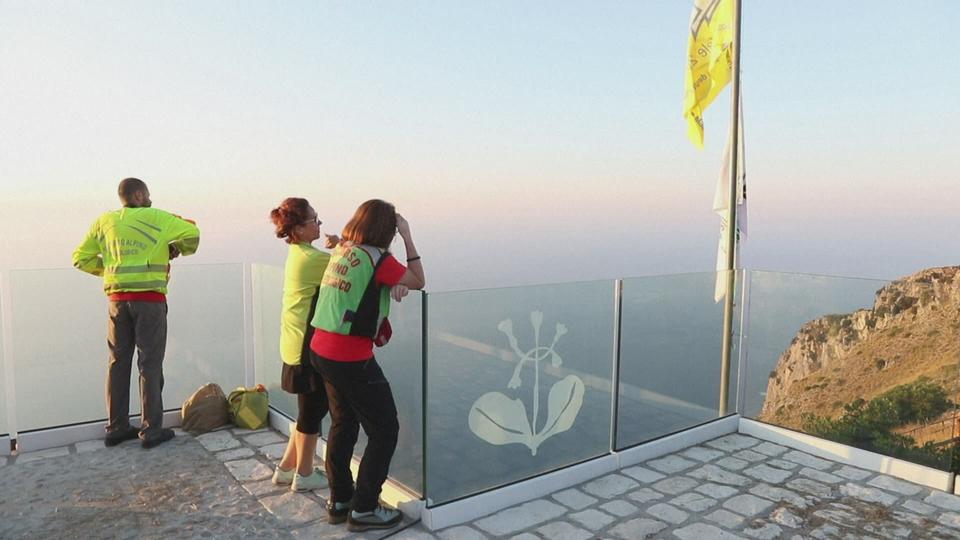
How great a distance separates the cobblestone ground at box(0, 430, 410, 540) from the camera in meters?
3.61

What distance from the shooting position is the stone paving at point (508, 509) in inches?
145

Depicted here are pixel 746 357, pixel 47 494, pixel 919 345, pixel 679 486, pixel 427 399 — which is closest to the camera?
pixel 427 399

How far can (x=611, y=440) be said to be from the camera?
15.9ft

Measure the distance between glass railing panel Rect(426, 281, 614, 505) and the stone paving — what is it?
0.96ft

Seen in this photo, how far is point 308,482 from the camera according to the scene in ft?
13.5

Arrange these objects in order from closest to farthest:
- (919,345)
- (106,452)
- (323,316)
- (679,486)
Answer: (323,316) → (679,486) → (106,452) → (919,345)

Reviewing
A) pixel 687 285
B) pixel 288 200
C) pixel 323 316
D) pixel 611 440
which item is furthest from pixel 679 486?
pixel 288 200

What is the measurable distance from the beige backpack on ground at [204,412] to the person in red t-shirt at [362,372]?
2067mm

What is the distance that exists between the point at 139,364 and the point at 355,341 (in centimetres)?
262

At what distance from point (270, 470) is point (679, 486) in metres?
2.87

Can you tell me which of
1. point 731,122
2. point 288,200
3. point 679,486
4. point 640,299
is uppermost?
point 731,122

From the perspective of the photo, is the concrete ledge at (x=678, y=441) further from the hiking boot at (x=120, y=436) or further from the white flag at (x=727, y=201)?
the hiking boot at (x=120, y=436)

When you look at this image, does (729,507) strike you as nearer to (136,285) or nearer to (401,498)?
(401,498)

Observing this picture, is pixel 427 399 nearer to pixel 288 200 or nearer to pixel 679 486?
pixel 288 200
